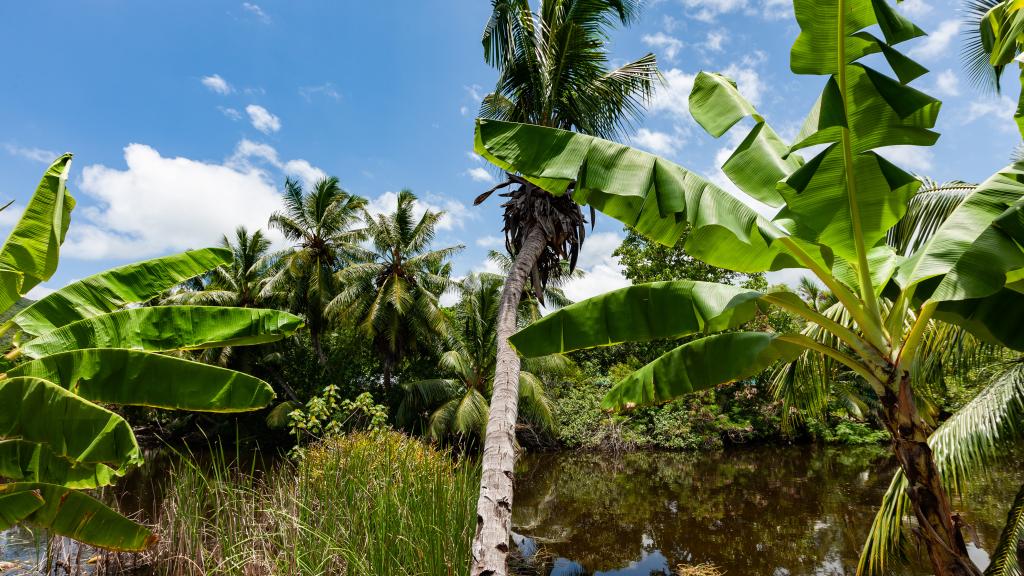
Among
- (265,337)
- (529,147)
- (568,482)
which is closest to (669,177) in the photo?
(529,147)

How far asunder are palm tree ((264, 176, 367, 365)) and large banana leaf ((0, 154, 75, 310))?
1657 cm

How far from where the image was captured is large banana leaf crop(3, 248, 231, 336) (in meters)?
3.96

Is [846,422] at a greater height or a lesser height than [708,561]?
greater

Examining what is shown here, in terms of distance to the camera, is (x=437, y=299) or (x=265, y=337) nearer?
(x=265, y=337)

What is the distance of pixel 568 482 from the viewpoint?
44.7 feet

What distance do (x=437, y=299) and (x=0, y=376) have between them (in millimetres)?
16287

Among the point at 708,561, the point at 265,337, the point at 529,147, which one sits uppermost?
the point at 529,147

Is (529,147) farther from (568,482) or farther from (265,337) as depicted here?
(568,482)

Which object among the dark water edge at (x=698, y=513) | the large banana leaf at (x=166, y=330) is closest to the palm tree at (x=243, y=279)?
the dark water edge at (x=698, y=513)

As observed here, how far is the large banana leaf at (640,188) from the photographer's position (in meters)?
3.21

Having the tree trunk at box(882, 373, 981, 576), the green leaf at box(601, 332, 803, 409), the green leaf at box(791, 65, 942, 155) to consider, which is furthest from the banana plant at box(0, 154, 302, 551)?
A: the tree trunk at box(882, 373, 981, 576)

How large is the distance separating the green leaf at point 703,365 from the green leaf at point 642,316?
161 mm

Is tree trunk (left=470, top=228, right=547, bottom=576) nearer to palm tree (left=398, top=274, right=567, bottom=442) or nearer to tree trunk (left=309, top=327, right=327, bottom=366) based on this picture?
palm tree (left=398, top=274, right=567, bottom=442)

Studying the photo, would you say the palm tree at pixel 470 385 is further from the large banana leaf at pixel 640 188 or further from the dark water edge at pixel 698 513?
the large banana leaf at pixel 640 188
